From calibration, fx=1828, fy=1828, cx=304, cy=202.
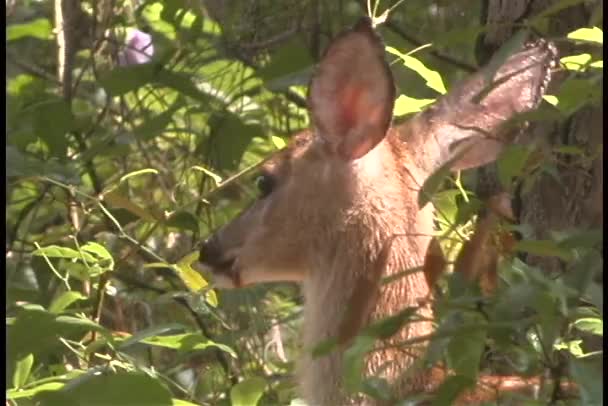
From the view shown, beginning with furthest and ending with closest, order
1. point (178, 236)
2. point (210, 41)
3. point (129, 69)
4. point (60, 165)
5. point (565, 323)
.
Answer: point (178, 236) < point (210, 41) < point (129, 69) < point (60, 165) < point (565, 323)

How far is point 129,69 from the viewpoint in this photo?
512 centimetres

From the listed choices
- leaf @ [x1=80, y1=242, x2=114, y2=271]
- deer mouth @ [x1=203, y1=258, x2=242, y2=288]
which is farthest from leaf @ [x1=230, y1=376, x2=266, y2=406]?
deer mouth @ [x1=203, y1=258, x2=242, y2=288]

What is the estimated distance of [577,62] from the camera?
10.9 feet

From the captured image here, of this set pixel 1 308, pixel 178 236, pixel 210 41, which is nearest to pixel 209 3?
pixel 210 41

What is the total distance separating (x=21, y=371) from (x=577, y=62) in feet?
4.08

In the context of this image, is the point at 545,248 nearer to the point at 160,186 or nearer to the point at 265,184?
the point at 265,184

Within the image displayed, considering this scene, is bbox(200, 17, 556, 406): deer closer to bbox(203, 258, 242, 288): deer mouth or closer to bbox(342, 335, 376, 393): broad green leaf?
bbox(203, 258, 242, 288): deer mouth

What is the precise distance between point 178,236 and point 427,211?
1966mm

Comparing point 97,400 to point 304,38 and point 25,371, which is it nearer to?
point 25,371

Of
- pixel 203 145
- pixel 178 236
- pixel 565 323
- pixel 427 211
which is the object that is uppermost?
pixel 565 323

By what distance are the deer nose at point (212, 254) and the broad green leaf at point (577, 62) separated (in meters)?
1.31

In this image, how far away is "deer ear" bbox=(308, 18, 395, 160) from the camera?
374cm

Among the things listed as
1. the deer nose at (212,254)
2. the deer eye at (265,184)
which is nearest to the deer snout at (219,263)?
the deer nose at (212,254)

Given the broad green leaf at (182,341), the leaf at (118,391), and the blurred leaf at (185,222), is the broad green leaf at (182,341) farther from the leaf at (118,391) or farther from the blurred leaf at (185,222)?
the blurred leaf at (185,222)
